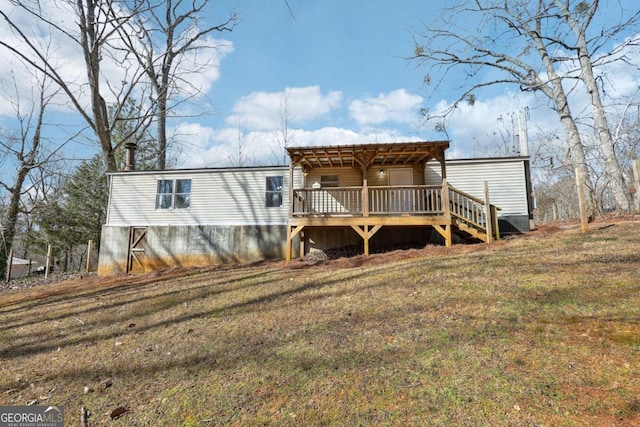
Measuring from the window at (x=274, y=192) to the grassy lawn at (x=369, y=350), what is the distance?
6.22 metres

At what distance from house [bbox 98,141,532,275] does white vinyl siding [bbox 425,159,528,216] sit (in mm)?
34

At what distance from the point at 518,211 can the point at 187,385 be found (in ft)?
40.4

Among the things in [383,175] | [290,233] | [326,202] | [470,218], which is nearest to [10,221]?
[290,233]

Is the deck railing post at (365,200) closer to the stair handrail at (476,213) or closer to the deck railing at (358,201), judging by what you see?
the deck railing at (358,201)

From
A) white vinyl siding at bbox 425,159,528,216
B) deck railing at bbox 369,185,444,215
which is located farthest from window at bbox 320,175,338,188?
white vinyl siding at bbox 425,159,528,216

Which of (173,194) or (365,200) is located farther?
(173,194)

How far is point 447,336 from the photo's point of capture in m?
3.98

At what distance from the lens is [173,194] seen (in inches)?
543

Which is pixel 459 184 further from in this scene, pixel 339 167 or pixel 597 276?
pixel 597 276

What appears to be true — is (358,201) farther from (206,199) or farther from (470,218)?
(206,199)

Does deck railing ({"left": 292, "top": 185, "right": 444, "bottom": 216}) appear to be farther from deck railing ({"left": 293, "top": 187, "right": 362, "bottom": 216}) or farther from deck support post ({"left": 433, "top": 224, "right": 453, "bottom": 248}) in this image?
deck support post ({"left": 433, "top": 224, "right": 453, "bottom": 248})

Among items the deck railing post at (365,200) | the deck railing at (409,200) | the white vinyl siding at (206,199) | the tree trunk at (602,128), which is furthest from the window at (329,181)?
the tree trunk at (602,128)

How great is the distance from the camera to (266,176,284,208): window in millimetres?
13234

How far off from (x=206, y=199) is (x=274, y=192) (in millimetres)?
2925
